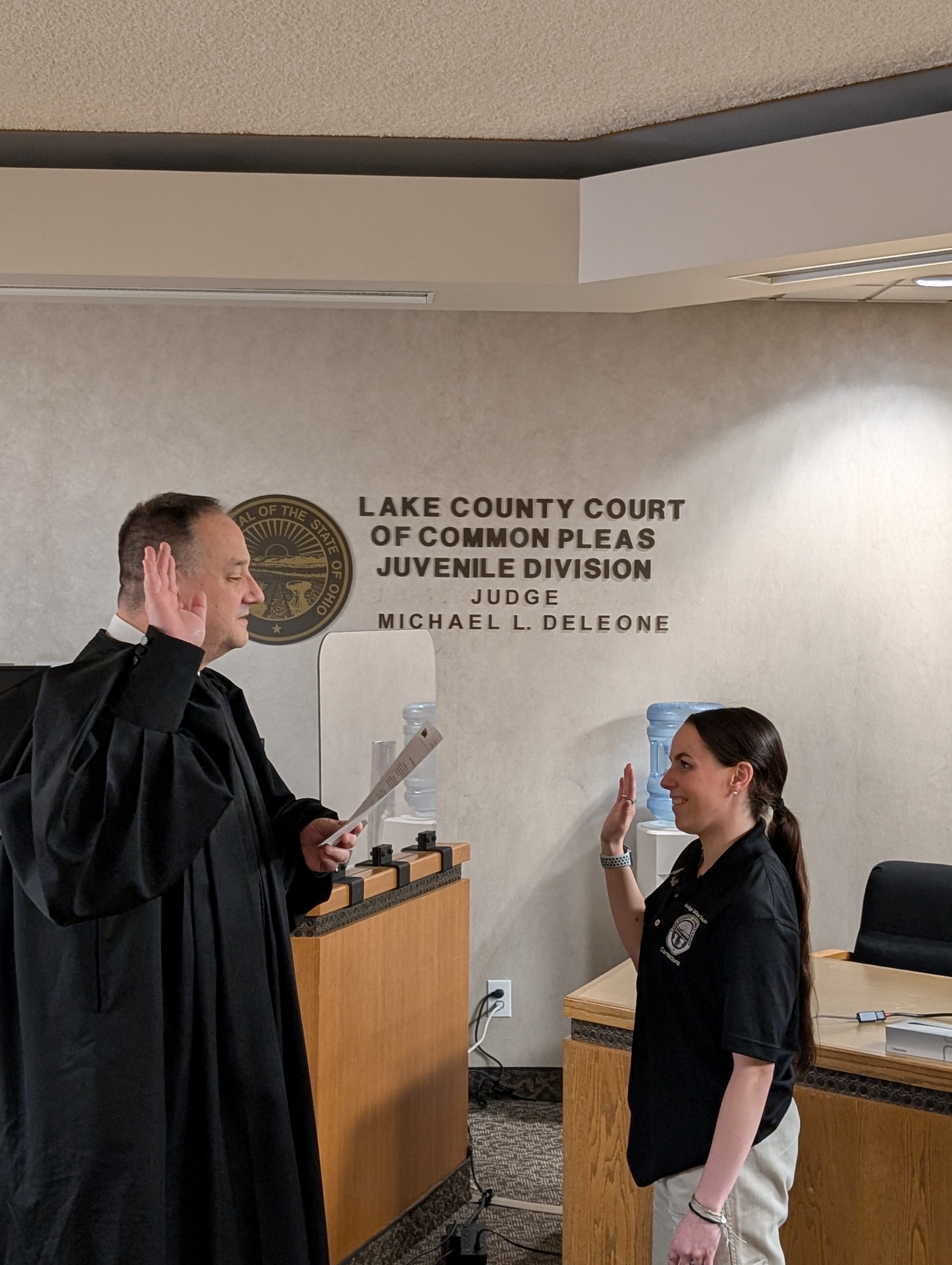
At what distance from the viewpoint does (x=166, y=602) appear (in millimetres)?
1855

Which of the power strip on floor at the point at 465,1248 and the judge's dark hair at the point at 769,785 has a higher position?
the judge's dark hair at the point at 769,785

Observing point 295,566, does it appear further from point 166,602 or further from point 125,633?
point 166,602

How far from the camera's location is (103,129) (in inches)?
159

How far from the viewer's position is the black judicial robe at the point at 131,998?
176cm

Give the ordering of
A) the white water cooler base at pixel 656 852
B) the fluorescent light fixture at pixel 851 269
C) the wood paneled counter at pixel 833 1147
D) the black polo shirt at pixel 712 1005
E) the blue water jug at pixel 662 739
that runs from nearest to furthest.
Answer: the black polo shirt at pixel 712 1005, the wood paneled counter at pixel 833 1147, the fluorescent light fixture at pixel 851 269, the white water cooler base at pixel 656 852, the blue water jug at pixel 662 739

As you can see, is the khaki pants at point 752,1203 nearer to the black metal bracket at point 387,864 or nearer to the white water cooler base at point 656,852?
the black metal bracket at point 387,864

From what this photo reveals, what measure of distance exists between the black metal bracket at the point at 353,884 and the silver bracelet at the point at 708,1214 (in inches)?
56.7

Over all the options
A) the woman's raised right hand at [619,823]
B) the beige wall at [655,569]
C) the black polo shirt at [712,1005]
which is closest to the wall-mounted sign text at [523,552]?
the beige wall at [655,569]

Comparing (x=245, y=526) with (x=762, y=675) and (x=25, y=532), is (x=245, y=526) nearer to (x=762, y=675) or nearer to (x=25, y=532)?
(x=25, y=532)

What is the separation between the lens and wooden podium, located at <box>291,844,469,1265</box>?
318cm

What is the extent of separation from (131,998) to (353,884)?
1455 millimetres

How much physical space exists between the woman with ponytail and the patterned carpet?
1593mm

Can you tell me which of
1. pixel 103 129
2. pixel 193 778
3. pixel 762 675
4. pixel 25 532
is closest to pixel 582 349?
pixel 762 675

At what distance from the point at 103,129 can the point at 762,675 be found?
3.32 m
